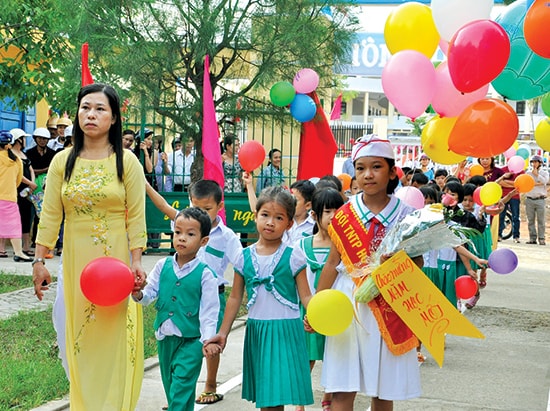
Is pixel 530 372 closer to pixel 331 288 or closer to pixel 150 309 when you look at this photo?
pixel 331 288

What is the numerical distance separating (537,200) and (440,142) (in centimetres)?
1521

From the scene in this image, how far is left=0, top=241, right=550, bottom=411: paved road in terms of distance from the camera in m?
6.54

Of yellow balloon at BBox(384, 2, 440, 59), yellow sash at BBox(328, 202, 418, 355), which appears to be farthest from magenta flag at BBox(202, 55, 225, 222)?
yellow sash at BBox(328, 202, 418, 355)

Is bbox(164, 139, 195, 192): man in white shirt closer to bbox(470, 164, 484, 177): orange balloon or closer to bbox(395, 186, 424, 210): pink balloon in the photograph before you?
bbox(470, 164, 484, 177): orange balloon

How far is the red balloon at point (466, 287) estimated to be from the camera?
321 inches

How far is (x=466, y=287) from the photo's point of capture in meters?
8.16

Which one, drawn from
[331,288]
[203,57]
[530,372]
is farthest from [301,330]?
[203,57]

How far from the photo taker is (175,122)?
35.9 feet

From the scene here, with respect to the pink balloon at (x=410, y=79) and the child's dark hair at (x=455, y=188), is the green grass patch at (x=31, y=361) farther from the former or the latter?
the child's dark hair at (x=455, y=188)

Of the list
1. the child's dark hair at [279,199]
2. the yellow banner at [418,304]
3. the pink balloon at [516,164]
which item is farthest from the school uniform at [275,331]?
the pink balloon at [516,164]

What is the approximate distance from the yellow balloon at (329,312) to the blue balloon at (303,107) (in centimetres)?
614

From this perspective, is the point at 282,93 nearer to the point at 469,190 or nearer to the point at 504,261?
the point at 469,190

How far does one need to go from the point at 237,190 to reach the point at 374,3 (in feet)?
11.6

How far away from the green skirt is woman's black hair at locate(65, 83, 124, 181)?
3.92 feet
